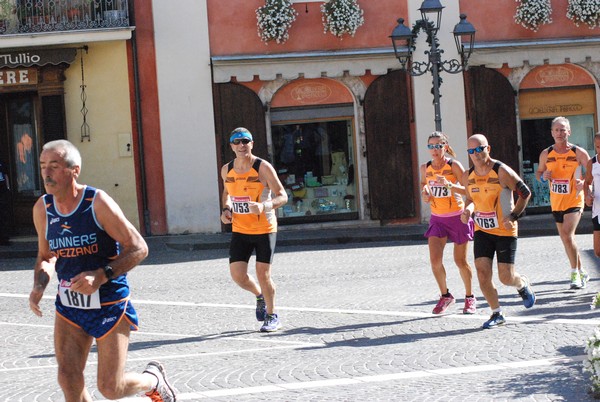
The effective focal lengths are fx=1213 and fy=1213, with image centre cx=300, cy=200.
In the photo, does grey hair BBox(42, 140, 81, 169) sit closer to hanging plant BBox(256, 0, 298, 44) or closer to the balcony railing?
the balcony railing

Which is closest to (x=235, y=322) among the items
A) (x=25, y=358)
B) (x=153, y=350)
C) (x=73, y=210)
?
(x=153, y=350)

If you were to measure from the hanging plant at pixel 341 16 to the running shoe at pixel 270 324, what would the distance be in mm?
13613

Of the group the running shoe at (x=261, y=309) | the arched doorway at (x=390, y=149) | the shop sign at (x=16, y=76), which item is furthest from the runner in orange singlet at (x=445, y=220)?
the shop sign at (x=16, y=76)

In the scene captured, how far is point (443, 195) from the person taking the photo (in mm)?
12031

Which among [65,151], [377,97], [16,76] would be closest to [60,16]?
[16,76]

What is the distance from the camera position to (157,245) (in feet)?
73.9

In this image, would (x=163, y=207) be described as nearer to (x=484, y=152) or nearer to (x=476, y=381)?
(x=484, y=152)

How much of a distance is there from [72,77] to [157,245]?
14.0 feet

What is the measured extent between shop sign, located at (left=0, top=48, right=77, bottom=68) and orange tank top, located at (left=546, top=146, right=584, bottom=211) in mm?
12757

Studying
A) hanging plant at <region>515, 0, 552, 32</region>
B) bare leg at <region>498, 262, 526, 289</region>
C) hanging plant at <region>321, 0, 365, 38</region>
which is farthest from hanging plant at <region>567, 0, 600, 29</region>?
bare leg at <region>498, 262, 526, 289</region>

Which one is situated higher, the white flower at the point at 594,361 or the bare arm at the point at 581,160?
the bare arm at the point at 581,160

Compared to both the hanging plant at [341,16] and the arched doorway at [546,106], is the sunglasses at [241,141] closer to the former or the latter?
the hanging plant at [341,16]

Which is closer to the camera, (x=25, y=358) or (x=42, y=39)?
(x=25, y=358)

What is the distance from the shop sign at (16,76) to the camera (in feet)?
79.0
